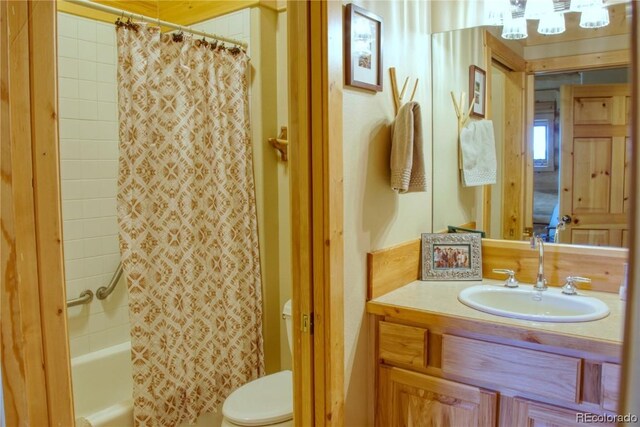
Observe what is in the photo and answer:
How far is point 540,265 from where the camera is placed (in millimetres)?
1895

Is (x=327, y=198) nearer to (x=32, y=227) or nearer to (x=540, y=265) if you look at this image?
(x=32, y=227)

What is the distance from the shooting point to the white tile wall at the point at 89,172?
2.49 metres

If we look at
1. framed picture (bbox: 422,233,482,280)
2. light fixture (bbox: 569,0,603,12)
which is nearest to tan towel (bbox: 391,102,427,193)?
framed picture (bbox: 422,233,482,280)

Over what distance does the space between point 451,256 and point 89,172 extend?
191 centimetres

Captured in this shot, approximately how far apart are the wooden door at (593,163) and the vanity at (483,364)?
0.27m

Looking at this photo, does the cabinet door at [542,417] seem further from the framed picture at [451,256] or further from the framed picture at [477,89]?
the framed picture at [477,89]

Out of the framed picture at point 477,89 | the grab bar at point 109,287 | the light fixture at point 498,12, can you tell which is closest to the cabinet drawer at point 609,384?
the framed picture at point 477,89

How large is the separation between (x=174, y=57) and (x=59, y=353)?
1.64 meters

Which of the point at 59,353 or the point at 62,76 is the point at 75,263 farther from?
the point at 59,353

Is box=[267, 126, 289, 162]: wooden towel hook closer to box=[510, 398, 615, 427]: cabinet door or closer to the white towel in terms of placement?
the white towel

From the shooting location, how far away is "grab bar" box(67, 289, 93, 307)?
8.27 feet

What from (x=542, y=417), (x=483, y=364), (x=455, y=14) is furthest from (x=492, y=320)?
(x=455, y=14)

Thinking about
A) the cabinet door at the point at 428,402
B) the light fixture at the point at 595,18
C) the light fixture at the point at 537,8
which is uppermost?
the light fixture at the point at 537,8

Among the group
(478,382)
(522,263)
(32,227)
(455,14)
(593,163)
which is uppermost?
(455,14)
